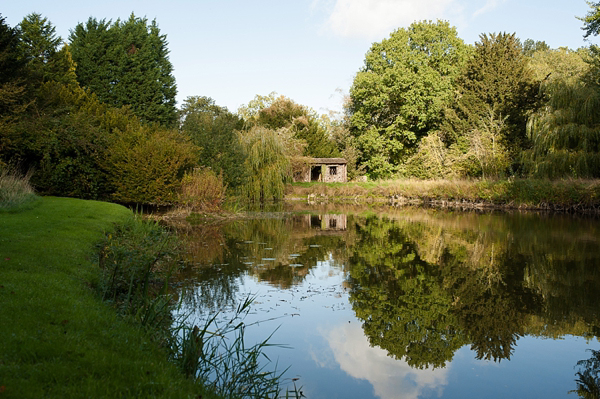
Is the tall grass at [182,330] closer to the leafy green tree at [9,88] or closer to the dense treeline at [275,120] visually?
the leafy green tree at [9,88]

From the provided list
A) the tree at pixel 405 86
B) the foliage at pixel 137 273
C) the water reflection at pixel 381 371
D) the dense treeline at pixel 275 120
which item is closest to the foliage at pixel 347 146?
the dense treeline at pixel 275 120

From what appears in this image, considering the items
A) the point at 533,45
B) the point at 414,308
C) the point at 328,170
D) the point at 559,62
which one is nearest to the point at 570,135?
the point at 414,308

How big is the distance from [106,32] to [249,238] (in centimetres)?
2812

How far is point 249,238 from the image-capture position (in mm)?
15125

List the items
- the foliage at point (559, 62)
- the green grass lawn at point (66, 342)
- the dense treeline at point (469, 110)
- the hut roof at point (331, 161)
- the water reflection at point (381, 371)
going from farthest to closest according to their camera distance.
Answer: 1. the foliage at point (559, 62)
2. the hut roof at point (331, 161)
3. the dense treeline at point (469, 110)
4. the water reflection at point (381, 371)
5. the green grass lawn at point (66, 342)

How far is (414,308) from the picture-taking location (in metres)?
7.75

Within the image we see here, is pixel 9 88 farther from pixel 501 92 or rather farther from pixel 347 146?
pixel 347 146

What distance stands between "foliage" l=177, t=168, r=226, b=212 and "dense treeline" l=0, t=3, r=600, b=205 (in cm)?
10

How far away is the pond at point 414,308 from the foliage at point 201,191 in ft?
16.4

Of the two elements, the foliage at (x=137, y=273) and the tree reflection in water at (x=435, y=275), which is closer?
the foliage at (x=137, y=273)

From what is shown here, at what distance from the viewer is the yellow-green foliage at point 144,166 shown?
720 inches

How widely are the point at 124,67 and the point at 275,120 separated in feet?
66.2

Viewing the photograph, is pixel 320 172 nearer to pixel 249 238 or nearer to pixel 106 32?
pixel 106 32

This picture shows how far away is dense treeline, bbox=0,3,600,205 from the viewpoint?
1784 centimetres
